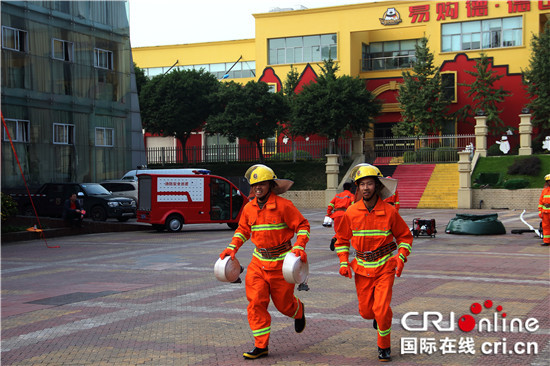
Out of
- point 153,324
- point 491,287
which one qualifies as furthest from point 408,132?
point 153,324

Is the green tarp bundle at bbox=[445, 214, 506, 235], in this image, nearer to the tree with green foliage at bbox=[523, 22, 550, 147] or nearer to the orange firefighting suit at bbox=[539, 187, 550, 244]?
the orange firefighting suit at bbox=[539, 187, 550, 244]

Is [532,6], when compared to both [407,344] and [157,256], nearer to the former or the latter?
[157,256]

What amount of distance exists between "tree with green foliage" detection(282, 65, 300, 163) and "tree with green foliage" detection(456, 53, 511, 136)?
13071 mm

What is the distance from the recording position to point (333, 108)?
4294 centimetres

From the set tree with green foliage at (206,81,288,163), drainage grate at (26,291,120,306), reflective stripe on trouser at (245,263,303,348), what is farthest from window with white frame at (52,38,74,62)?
reflective stripe on trouser at (245,263,303,348)

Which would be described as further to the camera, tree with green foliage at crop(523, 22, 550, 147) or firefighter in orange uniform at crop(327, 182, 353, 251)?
tree with green foliage at crop(523, 22, 550, 147)

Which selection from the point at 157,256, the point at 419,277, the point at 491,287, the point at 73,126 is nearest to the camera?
the point at 491,287

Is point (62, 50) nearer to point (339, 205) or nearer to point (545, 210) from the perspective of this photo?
point (339, 205)

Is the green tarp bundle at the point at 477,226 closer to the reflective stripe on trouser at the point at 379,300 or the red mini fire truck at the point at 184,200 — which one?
the red mini fire truck at the point at 184,200

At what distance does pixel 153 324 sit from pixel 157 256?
788cm

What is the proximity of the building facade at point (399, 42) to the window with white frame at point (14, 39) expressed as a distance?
26620 mm

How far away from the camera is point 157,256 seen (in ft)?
52.9

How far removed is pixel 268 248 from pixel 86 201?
21450 mm

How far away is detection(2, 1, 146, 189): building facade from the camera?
2892 cm
